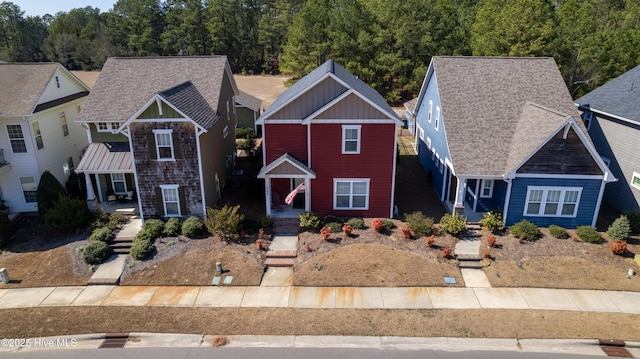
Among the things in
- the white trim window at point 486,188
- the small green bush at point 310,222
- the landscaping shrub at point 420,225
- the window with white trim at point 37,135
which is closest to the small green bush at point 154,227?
the small green bush at point 310,222

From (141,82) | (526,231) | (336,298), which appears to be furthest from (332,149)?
(141,82)

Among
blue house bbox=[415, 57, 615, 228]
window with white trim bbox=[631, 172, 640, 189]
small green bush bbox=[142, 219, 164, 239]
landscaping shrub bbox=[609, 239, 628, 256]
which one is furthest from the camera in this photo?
window with white trim bbox=[631, 172, 640, 189]

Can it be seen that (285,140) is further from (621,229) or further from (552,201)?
(621,229)

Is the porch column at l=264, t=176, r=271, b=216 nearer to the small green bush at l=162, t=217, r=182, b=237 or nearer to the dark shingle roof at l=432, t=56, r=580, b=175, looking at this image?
the small green bush at l=162, t=217, r=182, b=237

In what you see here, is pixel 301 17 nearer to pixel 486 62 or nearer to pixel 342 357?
pixel 486 62

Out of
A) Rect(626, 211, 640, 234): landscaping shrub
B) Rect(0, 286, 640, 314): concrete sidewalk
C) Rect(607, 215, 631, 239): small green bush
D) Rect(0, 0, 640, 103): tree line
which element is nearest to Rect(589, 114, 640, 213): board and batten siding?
Rect(626, 211, 640, 234): landscaping shrub

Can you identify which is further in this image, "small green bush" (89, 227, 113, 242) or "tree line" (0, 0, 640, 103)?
"tree line" (0, 0, 640, 103)
